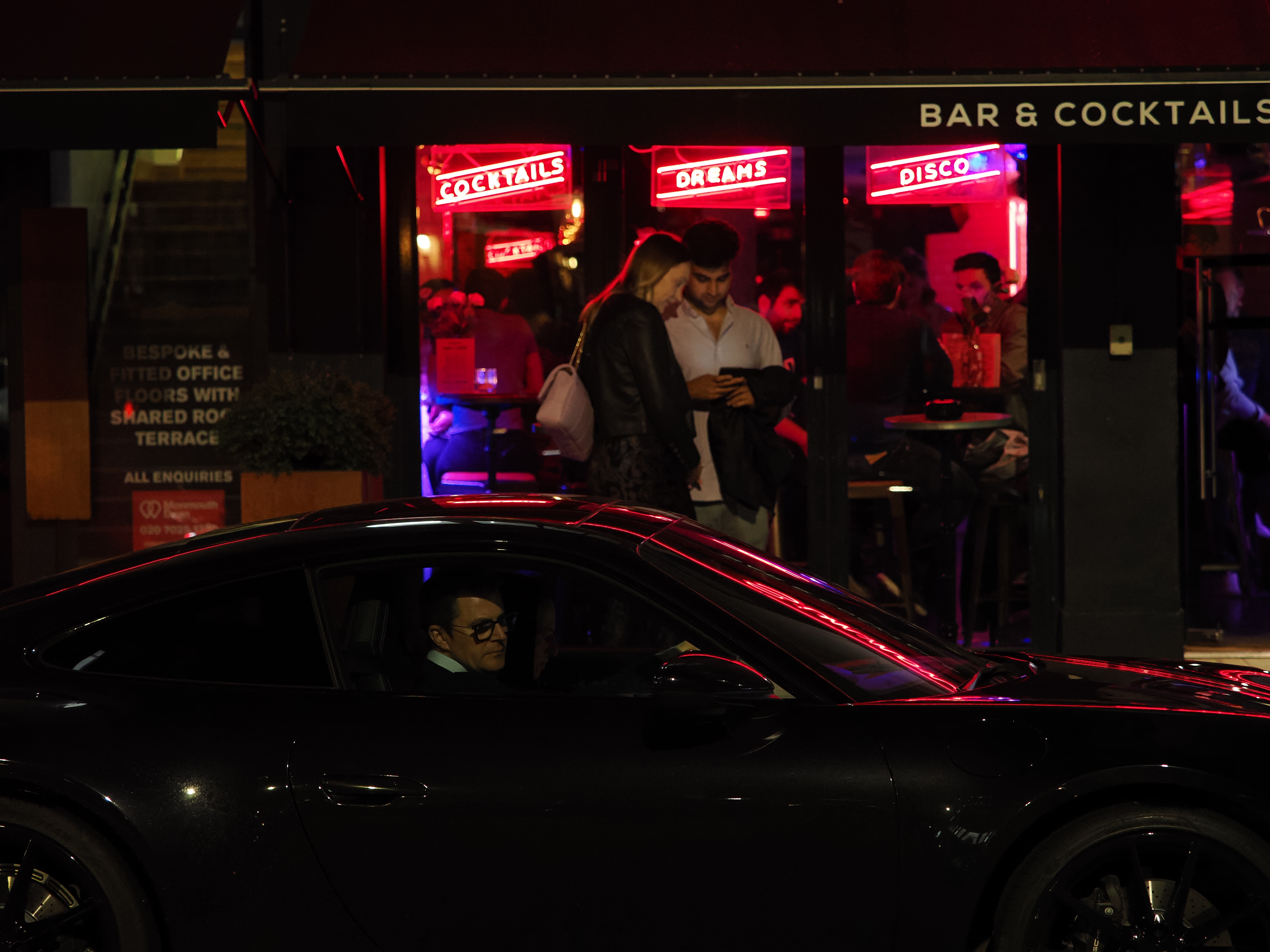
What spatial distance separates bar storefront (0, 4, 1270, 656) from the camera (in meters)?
9.14

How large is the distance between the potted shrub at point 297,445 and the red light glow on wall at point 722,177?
9.58 ft

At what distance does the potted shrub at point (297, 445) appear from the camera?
7.33 meters

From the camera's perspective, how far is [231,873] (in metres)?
3.42

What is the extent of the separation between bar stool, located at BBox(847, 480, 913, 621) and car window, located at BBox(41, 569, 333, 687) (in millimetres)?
6150

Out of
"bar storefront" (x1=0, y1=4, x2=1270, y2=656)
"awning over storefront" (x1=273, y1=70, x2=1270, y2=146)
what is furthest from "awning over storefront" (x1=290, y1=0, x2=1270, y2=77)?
"bar storefront" (x1=0, y1=4, x2=1270, y2=656)

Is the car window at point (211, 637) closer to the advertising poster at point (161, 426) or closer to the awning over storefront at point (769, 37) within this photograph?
the awning over storefront at point (769, 37)

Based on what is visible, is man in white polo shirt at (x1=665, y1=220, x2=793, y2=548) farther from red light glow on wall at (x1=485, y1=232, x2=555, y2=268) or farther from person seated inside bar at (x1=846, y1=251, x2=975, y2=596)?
red light glow on wall at (x1=485, y1=232, x2=555, y2=268)

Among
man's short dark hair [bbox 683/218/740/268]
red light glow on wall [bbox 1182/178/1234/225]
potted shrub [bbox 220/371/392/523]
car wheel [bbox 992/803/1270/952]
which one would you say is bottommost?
car wheel [bbox 992/803/1270/952]

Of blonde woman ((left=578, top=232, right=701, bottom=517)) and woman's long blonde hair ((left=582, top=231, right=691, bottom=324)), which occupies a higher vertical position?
woman's long blonde hair ((left=582, top=231, right=691, bottom=324))

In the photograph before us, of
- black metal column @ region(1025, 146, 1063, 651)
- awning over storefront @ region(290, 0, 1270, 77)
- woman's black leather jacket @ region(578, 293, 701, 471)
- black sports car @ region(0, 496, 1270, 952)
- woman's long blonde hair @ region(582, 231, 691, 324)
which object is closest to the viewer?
black sports car @ region(0, 496, 1270, 952)

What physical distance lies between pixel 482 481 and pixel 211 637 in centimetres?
580

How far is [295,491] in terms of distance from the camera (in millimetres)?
7395

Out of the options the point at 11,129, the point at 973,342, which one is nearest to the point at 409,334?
the point at 11,129

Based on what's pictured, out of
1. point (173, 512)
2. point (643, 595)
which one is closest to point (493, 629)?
point (643, 595)
